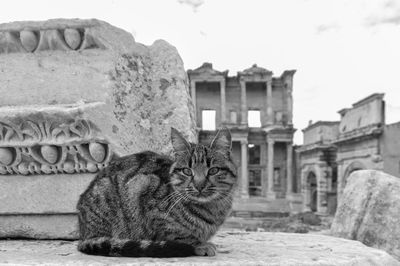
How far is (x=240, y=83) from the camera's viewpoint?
28922mm

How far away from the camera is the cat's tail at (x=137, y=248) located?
1.90 meters

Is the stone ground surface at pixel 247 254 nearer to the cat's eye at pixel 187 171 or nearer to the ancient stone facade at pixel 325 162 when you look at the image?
the cat's eye at pixel 187 171

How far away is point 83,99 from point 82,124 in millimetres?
290

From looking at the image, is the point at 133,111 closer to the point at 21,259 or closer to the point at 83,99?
the point at 83,99

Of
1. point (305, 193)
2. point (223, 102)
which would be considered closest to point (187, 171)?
point (305, 193)

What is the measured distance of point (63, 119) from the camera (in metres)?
2.55

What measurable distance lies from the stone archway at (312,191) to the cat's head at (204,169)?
21.6 meters

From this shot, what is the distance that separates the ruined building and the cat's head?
42.6ft

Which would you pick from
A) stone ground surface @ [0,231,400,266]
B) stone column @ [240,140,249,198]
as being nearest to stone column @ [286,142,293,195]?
stone column @ [240,140,249,198]

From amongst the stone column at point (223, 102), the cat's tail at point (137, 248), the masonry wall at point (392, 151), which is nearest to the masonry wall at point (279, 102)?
the stone column at point (223, 102)

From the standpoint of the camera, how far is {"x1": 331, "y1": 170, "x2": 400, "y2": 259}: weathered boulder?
4480 millimetres

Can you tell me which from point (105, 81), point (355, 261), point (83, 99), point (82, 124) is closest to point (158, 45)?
point (105, 81)

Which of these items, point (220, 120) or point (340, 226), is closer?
point (340, 226)

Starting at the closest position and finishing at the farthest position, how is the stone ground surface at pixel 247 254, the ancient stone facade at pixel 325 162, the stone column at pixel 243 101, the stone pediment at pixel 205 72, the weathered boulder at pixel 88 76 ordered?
the stone ground surface at pixel 247 254, the weathered boulder at pixel 88 76, the ancient stone facade at pixel 325 162, the stone pediment at pixel 205 72, the stone column at pixel 243 101
